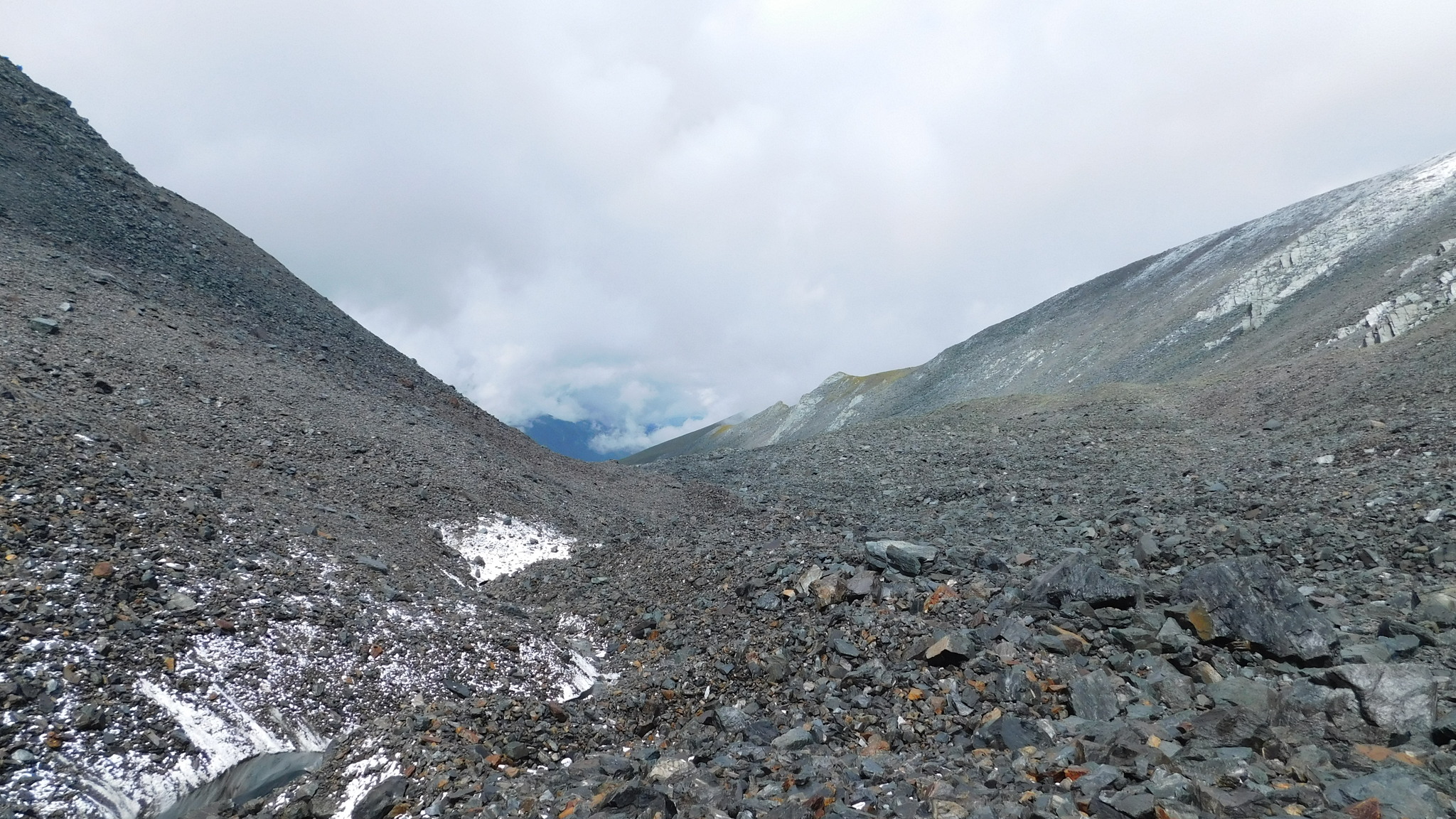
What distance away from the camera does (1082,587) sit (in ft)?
25.8

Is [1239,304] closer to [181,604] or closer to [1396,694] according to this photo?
[1396,694]

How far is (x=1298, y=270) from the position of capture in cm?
3603

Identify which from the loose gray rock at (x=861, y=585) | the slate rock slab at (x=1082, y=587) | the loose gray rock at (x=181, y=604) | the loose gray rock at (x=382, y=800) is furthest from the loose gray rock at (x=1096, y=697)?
the loose gray rock at (x=181, y=604)

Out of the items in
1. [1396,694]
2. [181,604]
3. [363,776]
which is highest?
[181,604]

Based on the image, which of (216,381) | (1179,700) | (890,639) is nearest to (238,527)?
(216,381)

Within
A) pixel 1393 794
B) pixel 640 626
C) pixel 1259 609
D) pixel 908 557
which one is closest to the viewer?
pixel 1393 794

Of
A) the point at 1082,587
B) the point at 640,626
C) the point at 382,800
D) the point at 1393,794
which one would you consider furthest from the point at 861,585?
the point at 382,800

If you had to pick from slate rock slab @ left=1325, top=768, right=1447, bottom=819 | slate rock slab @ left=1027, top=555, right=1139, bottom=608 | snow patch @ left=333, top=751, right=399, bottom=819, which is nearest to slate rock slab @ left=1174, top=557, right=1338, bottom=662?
slate rock slab @ left=1027, top=555, right=1139, bottom=608

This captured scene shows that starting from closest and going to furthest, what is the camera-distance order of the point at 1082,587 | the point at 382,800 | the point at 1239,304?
the point at 382,800, the point at 1082,587, the point at 1239,304

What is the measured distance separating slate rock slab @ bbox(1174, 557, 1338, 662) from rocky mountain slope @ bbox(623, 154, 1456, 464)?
24795 mm

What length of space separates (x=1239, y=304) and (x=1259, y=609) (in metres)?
38.9

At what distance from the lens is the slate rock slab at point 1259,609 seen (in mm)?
6508

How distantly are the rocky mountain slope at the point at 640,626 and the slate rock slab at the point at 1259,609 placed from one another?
0.03m

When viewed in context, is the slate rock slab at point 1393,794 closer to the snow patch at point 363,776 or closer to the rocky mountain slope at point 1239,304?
the snow patch at point 363,776
